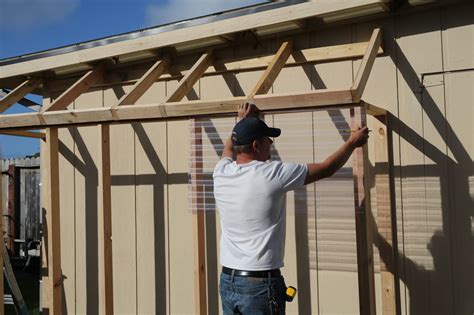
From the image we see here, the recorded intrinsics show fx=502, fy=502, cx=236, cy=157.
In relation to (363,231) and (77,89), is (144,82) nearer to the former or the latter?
(77,89)

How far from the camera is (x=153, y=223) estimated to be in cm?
456

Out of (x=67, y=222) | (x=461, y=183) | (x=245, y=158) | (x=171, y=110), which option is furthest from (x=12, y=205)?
(x=461, y=183)

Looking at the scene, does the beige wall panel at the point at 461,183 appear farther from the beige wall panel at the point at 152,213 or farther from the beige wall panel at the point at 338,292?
the beige wall panel at the point at 152,213

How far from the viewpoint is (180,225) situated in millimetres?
4426

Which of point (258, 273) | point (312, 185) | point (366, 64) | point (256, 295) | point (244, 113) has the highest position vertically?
point (366, 64)

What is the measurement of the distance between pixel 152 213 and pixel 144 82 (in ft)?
4.09

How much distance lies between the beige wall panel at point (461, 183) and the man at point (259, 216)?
108 cm

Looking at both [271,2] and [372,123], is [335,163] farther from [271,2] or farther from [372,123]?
[271,2]

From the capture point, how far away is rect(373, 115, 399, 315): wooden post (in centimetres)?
351

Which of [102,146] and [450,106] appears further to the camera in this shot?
[102,146]

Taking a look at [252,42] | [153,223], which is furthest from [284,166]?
[153,223]

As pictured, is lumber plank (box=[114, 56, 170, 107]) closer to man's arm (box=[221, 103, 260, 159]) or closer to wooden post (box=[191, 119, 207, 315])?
wooden post (box=[191, 119, 207, 315])

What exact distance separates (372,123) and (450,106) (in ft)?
1.76

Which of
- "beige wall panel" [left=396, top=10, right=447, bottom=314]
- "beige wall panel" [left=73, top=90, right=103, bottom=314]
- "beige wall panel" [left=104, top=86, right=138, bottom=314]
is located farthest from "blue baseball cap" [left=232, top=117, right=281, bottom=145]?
"beige wall panel" [left=73, top=90, right=103, bottom=314]
